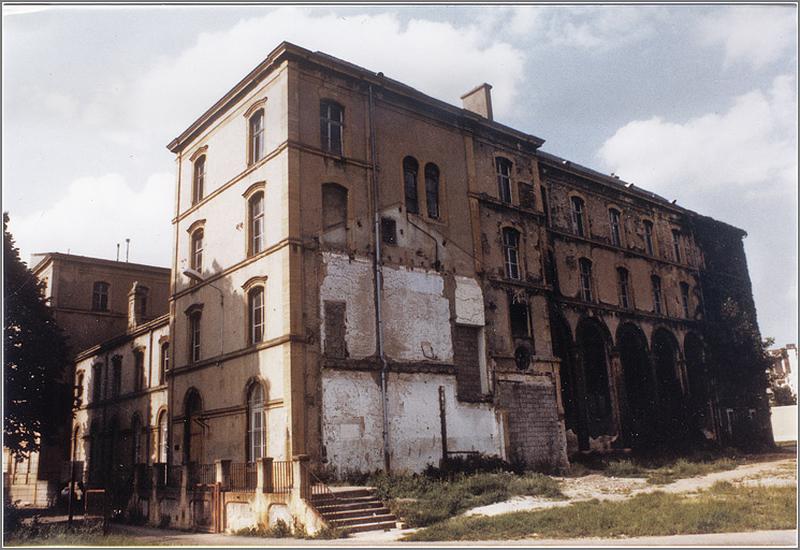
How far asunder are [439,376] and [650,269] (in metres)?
15.9

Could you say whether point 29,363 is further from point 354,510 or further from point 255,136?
point 354,510

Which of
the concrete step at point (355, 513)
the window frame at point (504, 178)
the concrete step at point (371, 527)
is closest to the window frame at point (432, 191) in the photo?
the window frame at point (504, 178)

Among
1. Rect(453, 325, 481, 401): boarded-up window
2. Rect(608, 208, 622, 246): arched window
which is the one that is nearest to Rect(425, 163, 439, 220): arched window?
Rect(453, 325, 481, 401): boarded-up window

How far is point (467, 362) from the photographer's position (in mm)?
22766

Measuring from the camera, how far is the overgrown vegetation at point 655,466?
22567mm

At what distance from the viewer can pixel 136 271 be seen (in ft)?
126

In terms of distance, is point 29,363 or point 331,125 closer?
point 331,125

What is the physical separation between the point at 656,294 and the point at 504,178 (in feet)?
37.2

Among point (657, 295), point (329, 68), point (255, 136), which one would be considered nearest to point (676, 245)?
point (657, 295)

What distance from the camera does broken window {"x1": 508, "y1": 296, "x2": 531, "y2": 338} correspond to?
24703 millimetres

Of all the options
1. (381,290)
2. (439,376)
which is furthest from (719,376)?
(381,290)

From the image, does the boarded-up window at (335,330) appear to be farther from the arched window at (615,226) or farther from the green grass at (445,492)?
the arched window at (615,226)

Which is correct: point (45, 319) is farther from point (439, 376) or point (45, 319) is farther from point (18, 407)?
point (439, 376)

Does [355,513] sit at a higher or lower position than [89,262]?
lower
